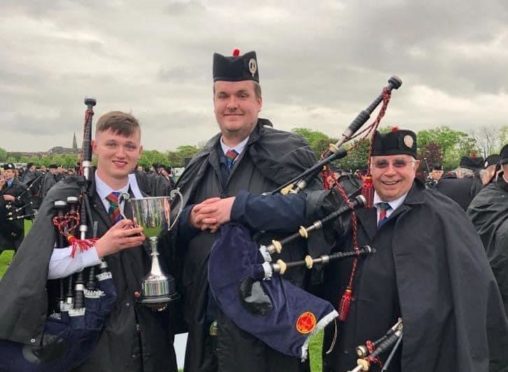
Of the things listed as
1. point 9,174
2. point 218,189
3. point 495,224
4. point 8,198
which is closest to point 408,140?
point 218,189

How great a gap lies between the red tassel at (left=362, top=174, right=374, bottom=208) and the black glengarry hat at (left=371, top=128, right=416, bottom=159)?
0.18m

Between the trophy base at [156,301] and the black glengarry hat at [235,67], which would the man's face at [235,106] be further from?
the trophy base at [156,301]

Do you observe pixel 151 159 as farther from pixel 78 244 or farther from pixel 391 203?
pixel 78 244

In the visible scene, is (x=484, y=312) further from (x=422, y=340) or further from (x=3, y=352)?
(x=3, y=352)

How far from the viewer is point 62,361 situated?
9.52 ft

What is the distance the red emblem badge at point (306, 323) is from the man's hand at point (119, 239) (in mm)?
945

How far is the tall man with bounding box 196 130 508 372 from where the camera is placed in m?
2.97

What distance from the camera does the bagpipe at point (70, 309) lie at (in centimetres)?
284

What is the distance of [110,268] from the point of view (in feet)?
9.98

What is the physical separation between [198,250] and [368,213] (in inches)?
42.8

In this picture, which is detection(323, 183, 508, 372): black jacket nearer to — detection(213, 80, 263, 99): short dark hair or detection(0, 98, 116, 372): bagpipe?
detection(213, 80, 263, 99): short dark hair

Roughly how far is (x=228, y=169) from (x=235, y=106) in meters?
0.39

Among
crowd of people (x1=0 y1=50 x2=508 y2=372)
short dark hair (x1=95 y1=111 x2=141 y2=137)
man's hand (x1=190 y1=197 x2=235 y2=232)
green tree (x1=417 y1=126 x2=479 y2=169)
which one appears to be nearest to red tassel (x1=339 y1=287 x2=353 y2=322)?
crowd of people (x1=0 y1=50 x2=508 y2=372)

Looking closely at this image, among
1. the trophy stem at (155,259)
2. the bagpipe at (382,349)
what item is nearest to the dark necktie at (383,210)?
the bagpipe at (382,349)
